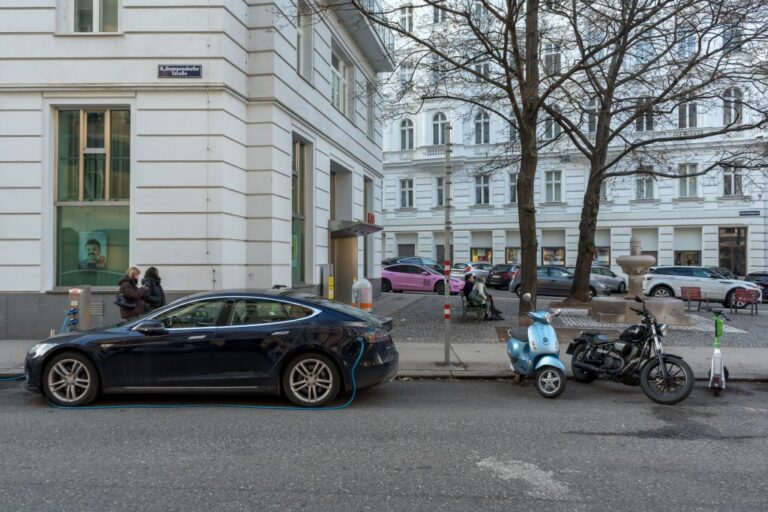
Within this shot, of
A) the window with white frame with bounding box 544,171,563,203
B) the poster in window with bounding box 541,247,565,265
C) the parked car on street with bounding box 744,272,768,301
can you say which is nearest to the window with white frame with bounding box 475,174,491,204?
the window with white frame with bounding box 544,171,563,203

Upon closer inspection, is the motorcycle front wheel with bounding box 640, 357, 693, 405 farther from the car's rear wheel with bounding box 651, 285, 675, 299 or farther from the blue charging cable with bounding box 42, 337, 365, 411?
the car's rear wheel with bounding box 651, 285, 675, 299

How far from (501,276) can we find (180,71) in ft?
68.7

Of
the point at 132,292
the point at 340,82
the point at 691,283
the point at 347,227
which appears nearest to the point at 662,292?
the point at 691,283

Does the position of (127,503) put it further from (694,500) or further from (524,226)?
(524,226)

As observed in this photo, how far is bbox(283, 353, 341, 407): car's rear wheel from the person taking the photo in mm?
6516

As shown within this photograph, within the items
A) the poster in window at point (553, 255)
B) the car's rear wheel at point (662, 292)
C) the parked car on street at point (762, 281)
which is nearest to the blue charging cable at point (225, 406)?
the car's rear wheel at point (662, 292)

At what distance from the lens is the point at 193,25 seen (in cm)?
1150

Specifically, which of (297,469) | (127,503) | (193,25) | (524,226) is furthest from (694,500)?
(193,25)

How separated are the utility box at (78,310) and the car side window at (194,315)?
4.06 m

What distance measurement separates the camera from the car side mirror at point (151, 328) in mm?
6523

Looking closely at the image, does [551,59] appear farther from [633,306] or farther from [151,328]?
[151,328]

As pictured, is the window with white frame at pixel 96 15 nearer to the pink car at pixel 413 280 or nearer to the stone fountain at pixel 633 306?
the stone fountain at pixel 633 306

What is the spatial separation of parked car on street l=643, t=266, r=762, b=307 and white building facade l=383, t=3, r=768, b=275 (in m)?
10.4

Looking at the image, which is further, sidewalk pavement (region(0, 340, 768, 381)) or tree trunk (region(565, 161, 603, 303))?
tree trunk (region(565, 161, 603, 303))
